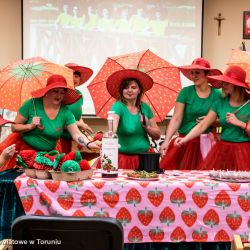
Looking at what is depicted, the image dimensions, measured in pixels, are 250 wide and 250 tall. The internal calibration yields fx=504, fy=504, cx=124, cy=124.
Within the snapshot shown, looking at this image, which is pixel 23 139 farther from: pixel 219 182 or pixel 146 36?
pixel 146 36

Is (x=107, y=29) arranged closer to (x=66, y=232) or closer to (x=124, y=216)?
(x=124, y=216)

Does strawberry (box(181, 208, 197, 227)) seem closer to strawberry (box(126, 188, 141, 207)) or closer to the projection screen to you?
strawberry (box(126, 188, 141, 207))

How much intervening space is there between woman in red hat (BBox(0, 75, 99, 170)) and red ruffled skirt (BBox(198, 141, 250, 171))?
2.58 feet

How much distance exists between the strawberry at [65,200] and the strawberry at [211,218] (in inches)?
23.7

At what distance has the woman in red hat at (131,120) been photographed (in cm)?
311

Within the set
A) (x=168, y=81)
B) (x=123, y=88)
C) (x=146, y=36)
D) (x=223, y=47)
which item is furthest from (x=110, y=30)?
(x=123, y=88)

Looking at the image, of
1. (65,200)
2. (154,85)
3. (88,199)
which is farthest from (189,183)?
(154,85)

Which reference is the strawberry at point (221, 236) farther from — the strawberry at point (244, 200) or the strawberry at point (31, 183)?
the strawberry at point (31, 183)

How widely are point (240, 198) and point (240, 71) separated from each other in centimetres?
106

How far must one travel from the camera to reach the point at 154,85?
3645 mm

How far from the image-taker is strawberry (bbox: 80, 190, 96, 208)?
87.7 inches

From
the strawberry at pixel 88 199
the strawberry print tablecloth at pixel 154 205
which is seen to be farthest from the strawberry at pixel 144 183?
the strawberry at pixel 88 199

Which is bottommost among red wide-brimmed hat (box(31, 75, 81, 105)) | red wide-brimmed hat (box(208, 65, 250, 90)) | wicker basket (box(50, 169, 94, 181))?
wicker basket (box(50, 169, 94, 181))

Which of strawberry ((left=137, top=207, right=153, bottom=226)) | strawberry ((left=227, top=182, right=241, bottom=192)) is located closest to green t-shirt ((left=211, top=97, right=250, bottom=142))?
strawberry ((left=227, top=182, right=241, bottom=192))
